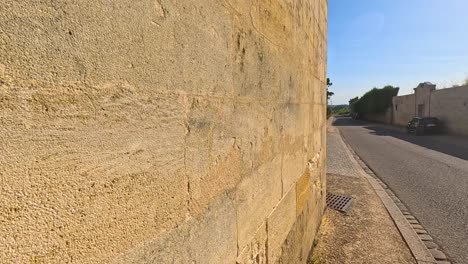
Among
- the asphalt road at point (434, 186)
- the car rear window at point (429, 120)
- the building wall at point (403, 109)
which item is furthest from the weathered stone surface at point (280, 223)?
the building wall at point (403, 109)

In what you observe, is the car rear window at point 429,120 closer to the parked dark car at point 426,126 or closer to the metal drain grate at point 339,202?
the parked dark car at point 426,126

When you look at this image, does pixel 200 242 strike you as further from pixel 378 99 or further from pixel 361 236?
pixel 378 99

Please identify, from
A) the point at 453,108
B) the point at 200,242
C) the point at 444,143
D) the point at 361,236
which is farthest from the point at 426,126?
the point at 200,242

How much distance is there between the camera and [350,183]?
7.99 metres

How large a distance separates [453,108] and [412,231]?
842 inches

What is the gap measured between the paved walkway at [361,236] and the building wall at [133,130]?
7.47 ft

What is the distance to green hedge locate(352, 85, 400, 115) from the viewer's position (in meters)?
40.6

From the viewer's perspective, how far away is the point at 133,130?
1036 mm

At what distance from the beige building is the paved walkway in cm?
1825

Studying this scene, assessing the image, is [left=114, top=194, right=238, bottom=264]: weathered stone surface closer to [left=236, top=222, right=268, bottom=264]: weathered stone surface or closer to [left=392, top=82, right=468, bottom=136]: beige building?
[left=236, top=222, right=268, bottom=264]: weathered stone surface

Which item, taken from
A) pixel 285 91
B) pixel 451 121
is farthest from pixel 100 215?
pixel 451 121

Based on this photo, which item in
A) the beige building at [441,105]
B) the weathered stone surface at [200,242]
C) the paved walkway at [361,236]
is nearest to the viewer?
the weathered stone surface at [200,242]

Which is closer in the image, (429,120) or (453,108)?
(453,108)

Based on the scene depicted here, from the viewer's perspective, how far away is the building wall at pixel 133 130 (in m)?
0.73
